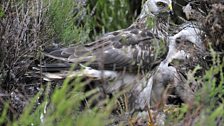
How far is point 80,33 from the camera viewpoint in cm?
669

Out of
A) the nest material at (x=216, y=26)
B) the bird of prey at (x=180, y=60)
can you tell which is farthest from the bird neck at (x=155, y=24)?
the nest material at (x=216, y=26)

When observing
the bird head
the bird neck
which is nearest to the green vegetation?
the bird neck

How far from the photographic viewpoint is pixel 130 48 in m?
5.70

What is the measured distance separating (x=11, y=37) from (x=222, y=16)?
1.74m

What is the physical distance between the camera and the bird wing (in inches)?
215

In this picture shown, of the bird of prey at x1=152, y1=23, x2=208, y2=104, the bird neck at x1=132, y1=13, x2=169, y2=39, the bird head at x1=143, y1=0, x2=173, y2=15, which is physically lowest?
the bird of prey at x1=152, y1=23, x2=208, y2=104

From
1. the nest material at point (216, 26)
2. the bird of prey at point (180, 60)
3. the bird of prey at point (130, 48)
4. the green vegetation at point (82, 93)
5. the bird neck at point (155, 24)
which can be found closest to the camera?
the green vegetation at point (82, 93)

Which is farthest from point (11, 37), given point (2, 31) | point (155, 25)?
point (155, 25)

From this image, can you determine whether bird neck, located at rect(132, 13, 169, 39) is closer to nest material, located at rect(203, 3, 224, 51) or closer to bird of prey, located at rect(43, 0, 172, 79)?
bird of prey, located at rect(43, 0, 172, 79)

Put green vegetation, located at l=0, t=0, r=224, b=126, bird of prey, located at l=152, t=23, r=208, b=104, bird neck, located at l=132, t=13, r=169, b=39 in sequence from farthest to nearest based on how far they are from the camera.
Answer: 1. bird neck, located at l=132, t=13, r=169, b=39
2. bird of prey, located at l=152, t=23, r=208, b=104
3. green vegetation, located at l=0, t=0, r=224, b=126

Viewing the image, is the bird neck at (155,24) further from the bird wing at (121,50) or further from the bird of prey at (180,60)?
the bird of prey at (180,60)

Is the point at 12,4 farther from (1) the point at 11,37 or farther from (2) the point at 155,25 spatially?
(2) the point at 155,25

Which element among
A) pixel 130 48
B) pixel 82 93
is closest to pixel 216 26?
pixel 130 48

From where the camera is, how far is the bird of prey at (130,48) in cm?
545
